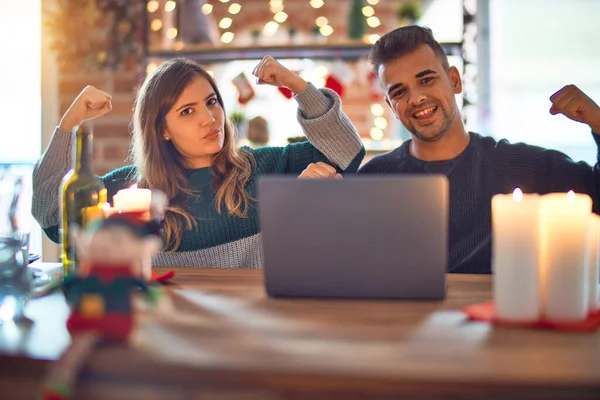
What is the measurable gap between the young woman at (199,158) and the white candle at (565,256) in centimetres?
103

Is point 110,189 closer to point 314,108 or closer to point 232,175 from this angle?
point 232,175

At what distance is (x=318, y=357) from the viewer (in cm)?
74

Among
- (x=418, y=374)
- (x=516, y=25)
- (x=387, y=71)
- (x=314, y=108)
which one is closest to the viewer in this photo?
(x=418, y=374)

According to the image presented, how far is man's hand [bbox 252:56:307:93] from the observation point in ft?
5.71

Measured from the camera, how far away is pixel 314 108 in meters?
1.88

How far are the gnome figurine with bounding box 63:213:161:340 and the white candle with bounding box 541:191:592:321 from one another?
0.54m

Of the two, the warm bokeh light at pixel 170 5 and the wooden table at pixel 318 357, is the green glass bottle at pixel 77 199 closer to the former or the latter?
the wooden table at pixel 318 357

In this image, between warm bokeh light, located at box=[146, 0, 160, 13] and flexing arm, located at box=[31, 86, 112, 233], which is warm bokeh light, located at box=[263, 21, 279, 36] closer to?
warm bokeh light, located at box=[146, 0, 160, 13]

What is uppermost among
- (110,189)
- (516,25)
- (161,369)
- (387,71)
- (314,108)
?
(516,25)

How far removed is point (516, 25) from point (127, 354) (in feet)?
10.5

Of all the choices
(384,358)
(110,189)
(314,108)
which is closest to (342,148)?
(314,108)

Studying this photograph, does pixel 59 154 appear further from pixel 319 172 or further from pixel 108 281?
pixel 108 281

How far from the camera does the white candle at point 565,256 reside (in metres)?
0.89

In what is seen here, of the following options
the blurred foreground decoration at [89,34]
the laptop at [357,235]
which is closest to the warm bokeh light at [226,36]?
the blurred foreground decoration at [89,34]
